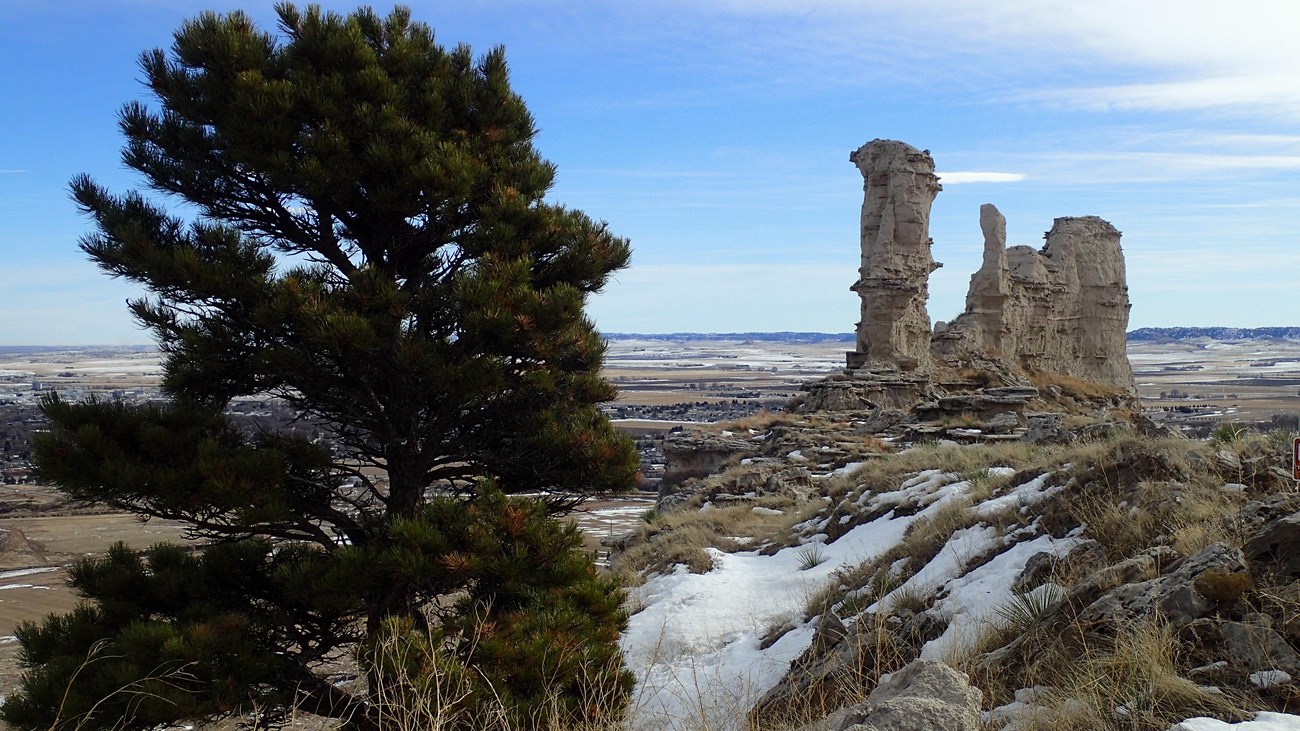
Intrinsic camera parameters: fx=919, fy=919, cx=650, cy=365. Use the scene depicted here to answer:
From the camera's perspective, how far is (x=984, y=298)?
118ft

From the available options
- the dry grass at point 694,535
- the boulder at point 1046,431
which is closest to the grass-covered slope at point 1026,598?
the dry grass at point 694,535

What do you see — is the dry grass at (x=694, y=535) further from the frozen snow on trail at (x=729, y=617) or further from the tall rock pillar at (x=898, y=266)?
the tall rock pillar at (x=898, y=266)

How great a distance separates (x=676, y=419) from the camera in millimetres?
90188

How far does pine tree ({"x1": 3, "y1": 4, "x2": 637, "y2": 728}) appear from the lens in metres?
7.12

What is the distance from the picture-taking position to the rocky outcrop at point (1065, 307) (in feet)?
120

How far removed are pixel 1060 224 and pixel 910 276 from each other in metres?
14.1

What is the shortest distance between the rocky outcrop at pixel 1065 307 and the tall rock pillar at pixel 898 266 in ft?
17.6

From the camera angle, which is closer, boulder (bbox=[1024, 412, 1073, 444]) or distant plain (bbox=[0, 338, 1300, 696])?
boulder (bbox=[1024, 412, 1073, 444])

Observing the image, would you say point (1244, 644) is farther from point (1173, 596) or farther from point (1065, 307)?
point (1065, 307)

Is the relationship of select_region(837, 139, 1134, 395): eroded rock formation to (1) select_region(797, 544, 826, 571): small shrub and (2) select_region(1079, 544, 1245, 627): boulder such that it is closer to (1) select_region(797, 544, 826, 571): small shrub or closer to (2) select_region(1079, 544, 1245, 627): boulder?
(1) select_region(797, 544, 826, 571): small shrub

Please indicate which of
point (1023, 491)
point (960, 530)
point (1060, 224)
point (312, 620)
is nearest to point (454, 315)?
point (312, 620)

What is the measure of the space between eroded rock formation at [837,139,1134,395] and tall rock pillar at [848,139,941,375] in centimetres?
3

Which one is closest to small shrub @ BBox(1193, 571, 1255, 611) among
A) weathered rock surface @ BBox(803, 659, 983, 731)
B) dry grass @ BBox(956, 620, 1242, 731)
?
dry grass @ BBox(956, 620, 1242, 731)

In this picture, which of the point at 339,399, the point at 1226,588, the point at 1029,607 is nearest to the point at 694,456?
the point at 339,399
